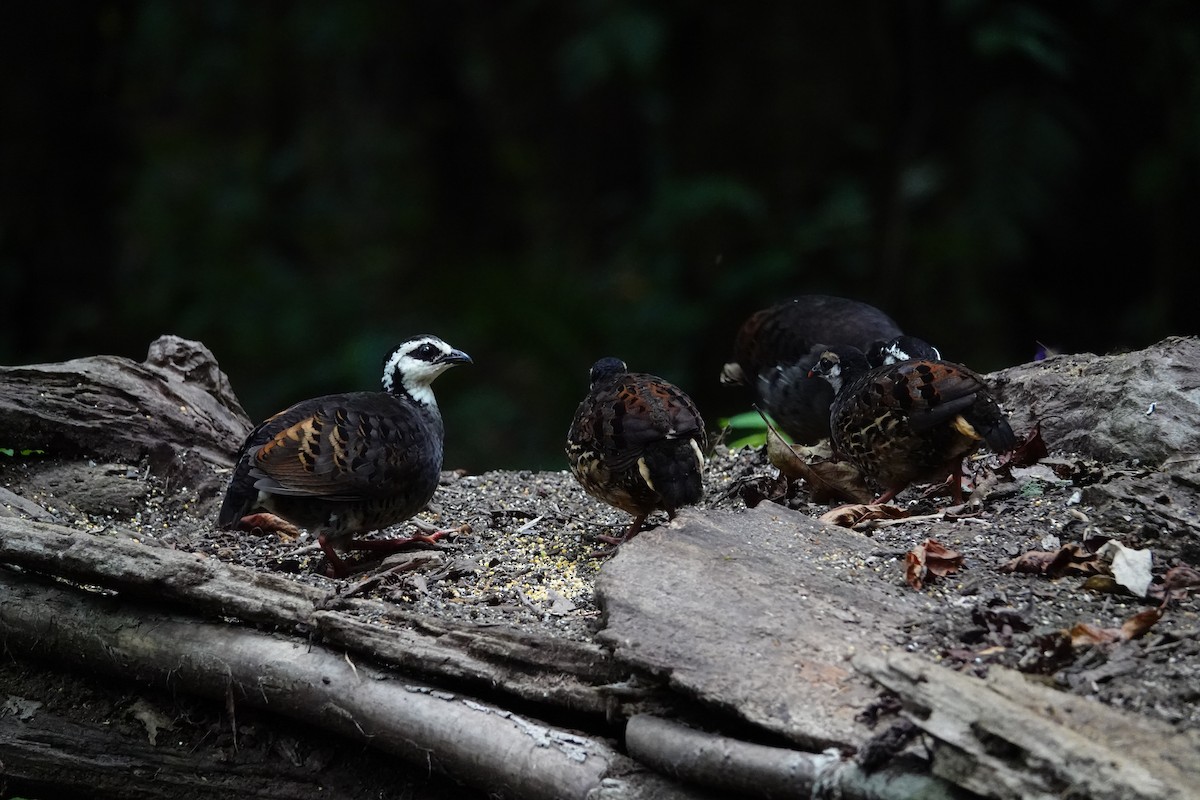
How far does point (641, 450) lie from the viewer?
14.2ft

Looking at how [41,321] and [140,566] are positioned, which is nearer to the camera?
[140,566]

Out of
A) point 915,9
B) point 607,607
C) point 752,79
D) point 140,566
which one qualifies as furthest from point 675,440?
point 915,9

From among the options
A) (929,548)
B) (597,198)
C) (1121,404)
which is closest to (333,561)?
(929,548)

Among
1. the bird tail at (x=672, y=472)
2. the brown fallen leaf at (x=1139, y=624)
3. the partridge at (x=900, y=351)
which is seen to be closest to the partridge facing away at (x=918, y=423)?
the partridge at (x=900, y=351)

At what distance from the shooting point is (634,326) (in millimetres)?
9727

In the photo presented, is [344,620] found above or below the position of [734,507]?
below

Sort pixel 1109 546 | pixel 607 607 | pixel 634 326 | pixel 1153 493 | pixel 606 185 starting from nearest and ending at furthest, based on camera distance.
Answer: pixel 607 607 → pixel 1109 546 → pixel 1153 493 → pixel 634 326 → pixel 606 185

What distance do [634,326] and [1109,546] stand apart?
6.39 metres

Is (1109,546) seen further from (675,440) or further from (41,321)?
(41,321)

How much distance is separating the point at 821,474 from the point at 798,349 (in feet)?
3.82

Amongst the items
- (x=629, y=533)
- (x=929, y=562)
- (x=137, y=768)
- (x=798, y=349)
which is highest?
(x=798, y=349)

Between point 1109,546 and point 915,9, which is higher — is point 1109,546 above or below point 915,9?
below

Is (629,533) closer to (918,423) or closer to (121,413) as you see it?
(918,423)

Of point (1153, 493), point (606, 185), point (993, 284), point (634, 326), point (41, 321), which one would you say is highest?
point (606, 185)
